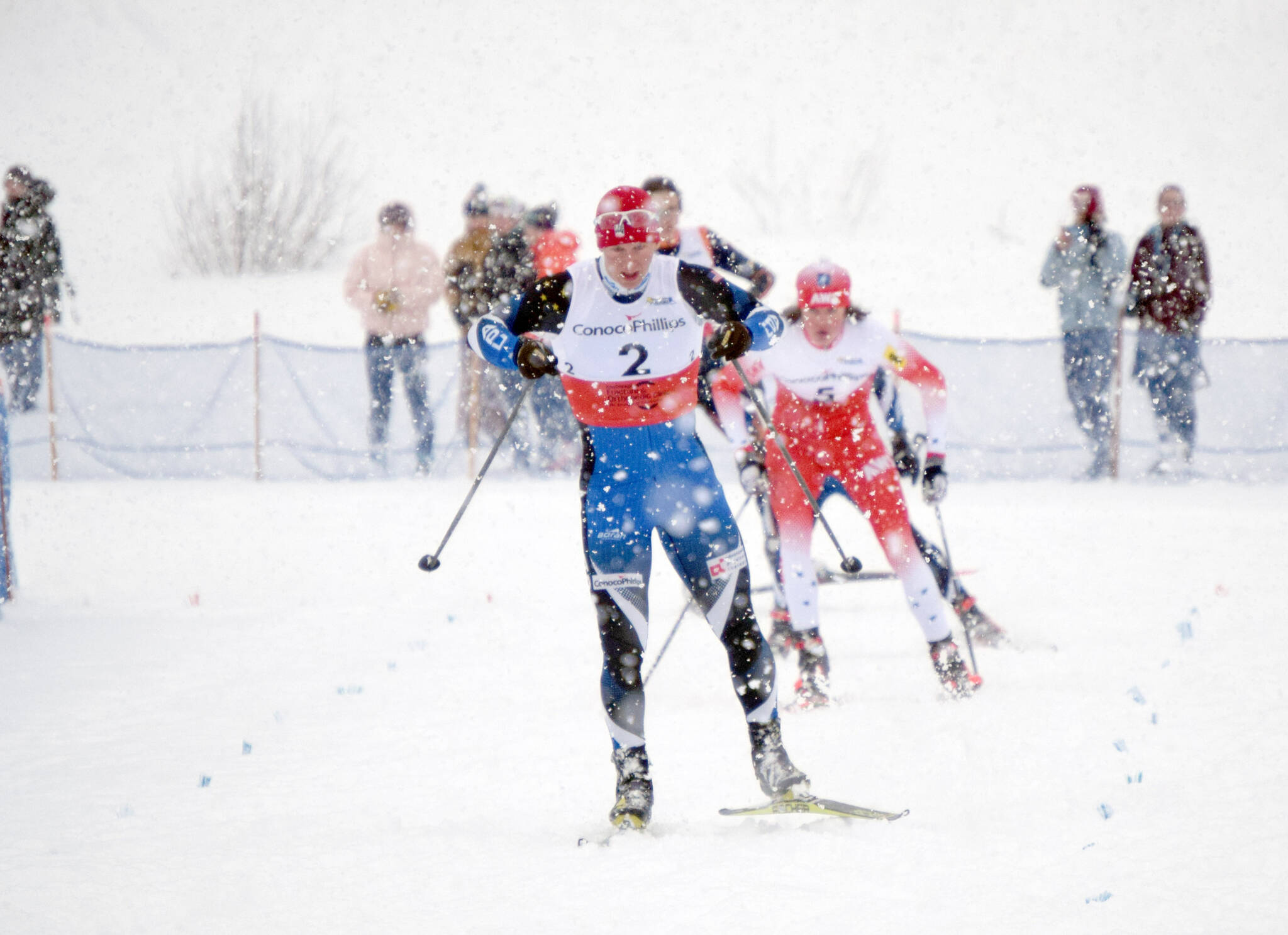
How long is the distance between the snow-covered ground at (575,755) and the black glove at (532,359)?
148 cm

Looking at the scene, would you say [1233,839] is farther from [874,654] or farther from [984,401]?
[984,401]

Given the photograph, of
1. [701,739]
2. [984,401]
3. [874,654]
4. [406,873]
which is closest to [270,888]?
[406,873]

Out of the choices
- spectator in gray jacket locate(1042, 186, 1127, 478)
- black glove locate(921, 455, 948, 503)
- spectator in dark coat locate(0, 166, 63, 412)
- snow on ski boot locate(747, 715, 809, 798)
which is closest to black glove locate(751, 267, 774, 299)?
black glove locate(921, 455, 948, 503)

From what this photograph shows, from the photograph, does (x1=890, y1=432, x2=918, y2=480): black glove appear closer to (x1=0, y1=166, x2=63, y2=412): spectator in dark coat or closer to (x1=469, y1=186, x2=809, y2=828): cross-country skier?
(x1=469, y1=186, x2=809, y2=828): cross-country skier

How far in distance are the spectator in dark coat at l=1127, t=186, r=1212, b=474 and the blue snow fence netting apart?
0.97 feet

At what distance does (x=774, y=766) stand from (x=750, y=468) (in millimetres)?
2167

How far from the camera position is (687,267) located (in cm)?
418

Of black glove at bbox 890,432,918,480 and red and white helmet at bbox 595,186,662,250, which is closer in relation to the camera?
red and white helmet at bbox 595,186,662,250

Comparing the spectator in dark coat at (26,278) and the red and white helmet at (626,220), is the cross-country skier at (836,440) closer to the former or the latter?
the red and white helmet at (626,220)

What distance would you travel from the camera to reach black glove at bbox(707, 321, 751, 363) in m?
4.12

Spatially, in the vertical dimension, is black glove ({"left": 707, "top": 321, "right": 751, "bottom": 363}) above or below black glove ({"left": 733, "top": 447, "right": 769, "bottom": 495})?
above

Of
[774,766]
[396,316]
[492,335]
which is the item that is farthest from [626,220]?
[396,316]

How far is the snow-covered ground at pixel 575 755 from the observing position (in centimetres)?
331

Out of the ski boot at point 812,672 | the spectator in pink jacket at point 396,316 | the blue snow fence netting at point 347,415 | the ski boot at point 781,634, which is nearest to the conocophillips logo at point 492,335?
the ski boot at point 812,672
